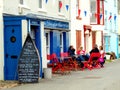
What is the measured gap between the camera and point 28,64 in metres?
21.9

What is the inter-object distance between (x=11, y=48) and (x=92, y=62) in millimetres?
12726

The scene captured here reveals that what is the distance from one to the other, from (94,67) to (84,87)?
604 inches

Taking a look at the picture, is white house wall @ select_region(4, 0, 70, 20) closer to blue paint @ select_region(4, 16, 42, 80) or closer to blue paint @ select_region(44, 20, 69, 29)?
blue paint @ select_region(44, 20, 69, 29)

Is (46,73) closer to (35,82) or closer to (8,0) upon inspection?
(35,82)

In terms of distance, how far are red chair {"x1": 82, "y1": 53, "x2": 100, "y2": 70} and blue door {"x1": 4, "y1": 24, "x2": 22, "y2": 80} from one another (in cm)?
1124

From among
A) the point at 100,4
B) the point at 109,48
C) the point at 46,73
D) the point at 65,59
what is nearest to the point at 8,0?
the point at 46,73

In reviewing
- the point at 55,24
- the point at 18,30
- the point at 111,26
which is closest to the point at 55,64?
the point at 55,24

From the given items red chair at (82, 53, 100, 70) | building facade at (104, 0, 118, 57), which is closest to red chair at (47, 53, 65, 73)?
red chair at (82, 53, 100, 70)

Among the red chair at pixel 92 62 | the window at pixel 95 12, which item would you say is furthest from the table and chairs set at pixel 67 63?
the window at pixel 95 12

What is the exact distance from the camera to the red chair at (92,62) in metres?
33.4

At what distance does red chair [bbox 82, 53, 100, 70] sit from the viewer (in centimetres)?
3341

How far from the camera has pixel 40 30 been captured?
24453mm

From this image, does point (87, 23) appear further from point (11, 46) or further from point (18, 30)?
point (18, 30)

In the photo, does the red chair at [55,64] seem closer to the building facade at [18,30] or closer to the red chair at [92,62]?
the building facade at [18,30]
